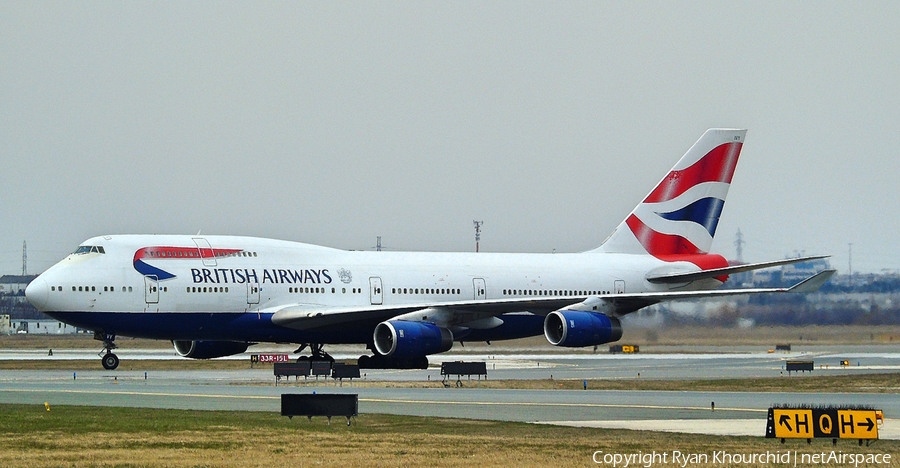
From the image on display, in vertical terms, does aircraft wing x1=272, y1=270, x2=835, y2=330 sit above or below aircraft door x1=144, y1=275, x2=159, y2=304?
below

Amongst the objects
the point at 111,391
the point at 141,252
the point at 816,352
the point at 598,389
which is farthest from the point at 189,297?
the point at 816,352

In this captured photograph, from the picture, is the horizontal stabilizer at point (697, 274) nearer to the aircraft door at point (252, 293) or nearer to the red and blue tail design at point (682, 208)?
the red and blue tail design at point (682, 208)

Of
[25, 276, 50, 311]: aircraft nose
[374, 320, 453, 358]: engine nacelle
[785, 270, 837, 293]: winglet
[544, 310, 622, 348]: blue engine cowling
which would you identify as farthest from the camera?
[544, 310, 622, 348]: blue engine cowling

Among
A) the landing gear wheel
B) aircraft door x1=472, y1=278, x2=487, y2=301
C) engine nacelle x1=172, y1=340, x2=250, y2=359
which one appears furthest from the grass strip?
aircraft door x1=472, y1=278, x2=487, y2=301

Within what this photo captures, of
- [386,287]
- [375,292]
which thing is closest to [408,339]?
[375,292]

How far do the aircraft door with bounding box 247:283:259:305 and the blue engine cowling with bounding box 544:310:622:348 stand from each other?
10.9 m

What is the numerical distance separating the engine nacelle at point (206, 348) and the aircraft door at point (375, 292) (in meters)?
5.56

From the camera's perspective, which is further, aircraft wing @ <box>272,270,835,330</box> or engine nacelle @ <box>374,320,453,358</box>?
aircraft wing @ <box>272,270,835,330</box>

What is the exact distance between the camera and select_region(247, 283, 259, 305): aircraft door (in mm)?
49406

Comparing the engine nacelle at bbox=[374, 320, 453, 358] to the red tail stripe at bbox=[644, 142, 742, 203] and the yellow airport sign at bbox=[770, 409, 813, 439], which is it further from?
the yellow airport sign at bbox=[770, 409, 813, 439]

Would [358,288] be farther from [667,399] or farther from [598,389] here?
[667,399]

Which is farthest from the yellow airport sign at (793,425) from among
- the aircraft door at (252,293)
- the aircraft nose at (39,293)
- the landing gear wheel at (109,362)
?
the landing gear wheel at (109,362)

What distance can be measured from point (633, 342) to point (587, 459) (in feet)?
152

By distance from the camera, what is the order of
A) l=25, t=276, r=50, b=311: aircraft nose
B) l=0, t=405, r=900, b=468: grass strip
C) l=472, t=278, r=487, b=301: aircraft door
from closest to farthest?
l=0, t=405, r=900, b=468: grass strip → l=25, t=276, r=50, b=311: aircraft nose → l=472, t=278, r=487, b=301: aircraft door
